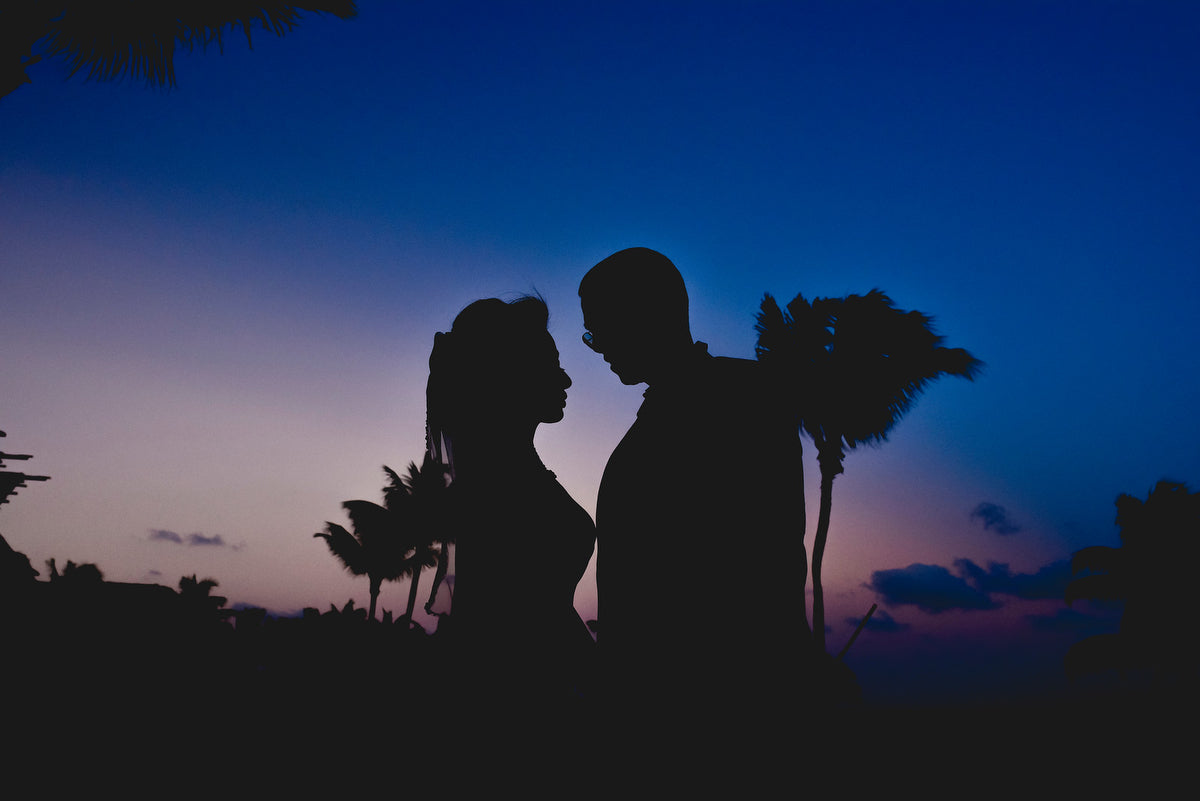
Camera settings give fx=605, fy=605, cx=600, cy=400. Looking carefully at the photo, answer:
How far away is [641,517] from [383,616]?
1.85m

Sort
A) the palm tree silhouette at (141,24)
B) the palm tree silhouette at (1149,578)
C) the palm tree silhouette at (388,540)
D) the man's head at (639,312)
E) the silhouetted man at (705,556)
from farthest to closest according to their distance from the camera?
the palm tree silhouette at (388,540) → the palm tree silhouette at (1149,578) → the palm tree silhouette at (141,24) → the man's head at (639,312) → the silhouetted man at (705,556)

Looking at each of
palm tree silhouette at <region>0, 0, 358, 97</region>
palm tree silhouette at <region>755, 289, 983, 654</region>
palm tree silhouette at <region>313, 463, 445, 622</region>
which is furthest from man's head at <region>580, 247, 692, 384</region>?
palm tree silhouette at <region>313, 463, 445, 622</region>

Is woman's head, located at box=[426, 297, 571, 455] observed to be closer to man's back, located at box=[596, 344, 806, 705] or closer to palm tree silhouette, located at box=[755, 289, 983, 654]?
man's back, located at box=[596, 344, 806, 705]

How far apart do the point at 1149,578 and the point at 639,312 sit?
37252 mm

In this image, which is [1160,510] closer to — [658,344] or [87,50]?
[658,344]

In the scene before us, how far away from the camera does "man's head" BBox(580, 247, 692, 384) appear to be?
124cm

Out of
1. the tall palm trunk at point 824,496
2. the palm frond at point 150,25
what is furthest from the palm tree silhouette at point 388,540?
the palm frond at point 150,25

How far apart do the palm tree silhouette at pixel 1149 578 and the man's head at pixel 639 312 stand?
36974mm

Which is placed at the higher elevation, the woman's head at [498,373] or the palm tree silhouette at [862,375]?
the palm tree silhouette at [862,375]

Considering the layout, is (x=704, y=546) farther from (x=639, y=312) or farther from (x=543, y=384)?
(x=543, y=384)

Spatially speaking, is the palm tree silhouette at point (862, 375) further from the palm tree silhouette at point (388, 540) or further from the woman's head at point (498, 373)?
the palm tree silhouette at point (388, 540)

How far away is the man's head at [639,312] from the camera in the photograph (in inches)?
48.6

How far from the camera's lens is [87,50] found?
7020mm

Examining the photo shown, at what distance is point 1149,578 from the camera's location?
90.5 ft
